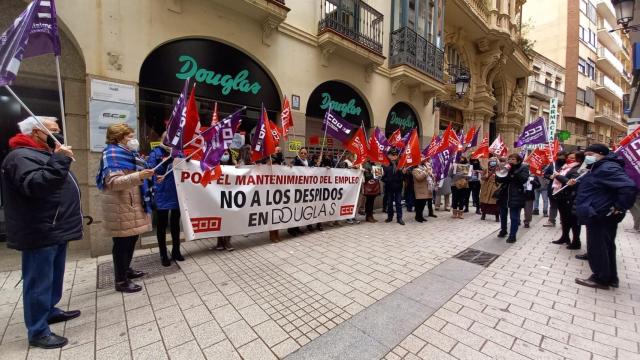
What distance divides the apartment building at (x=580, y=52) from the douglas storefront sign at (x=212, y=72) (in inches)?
1167

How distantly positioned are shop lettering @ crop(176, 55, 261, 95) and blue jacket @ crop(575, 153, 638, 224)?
6.72 metres

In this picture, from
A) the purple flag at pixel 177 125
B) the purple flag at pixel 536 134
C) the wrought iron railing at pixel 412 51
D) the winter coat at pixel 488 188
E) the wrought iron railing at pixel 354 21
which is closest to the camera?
the purple flag at pixel 177 125

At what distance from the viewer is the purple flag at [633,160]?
374 cm

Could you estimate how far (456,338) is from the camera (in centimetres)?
258

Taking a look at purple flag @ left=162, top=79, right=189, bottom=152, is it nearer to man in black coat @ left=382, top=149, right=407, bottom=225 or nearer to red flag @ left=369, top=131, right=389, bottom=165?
red flag @ left=369, top=131, right=389, bottom=165

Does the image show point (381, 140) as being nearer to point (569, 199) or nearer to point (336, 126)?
point (336, 126)

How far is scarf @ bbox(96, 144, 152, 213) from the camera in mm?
3066

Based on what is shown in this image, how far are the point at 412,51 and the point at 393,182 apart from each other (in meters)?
5.75

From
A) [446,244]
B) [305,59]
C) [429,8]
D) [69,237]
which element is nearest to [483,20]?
[429,8]

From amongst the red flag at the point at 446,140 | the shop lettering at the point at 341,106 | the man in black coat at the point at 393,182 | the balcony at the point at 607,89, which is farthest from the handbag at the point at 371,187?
the balcony at the point at 607,89

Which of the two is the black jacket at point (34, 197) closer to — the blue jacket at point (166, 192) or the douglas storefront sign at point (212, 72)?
the blue jacket at point (166, 192)

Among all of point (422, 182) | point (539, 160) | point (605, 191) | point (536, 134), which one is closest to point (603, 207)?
point (605, 191)

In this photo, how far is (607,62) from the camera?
103ft

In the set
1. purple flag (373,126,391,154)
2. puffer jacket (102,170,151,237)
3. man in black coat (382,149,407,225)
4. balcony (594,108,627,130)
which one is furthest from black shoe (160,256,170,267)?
balcony (594,108,627,130)
